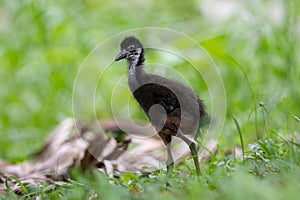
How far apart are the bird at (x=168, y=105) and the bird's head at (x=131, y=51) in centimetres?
14

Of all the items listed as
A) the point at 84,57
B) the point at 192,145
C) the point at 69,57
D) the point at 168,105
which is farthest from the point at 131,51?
the point at 84,57

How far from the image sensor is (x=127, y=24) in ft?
30.5

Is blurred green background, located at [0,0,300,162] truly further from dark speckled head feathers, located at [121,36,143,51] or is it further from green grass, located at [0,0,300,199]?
dark speckled head feathers, located at [121,36,143,51]

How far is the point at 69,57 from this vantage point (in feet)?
25.6

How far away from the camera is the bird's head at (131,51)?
4.34 m

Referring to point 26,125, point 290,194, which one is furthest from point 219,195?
point 26,125

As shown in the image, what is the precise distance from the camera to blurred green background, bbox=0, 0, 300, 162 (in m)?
7.02

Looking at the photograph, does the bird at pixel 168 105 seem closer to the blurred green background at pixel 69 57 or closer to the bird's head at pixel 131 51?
the bird's head at pixel 131 51

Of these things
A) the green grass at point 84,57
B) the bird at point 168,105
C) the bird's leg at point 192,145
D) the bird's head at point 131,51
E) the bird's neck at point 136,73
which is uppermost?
the green grass at point 84,57

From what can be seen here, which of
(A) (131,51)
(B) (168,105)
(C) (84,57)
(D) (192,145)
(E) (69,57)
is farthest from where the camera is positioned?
(C) (84,57)

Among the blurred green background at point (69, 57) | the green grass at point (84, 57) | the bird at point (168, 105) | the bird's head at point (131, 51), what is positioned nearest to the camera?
the bird at point (168, 105)

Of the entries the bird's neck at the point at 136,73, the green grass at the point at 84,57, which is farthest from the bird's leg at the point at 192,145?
the green grass at the point at 84,57

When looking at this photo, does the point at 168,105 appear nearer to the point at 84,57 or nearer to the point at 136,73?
the point at 136,73

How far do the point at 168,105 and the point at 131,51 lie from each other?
19.3 inches
